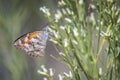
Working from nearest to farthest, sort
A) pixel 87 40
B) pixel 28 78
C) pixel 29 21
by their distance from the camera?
pixel 87 40, pixel 28 78, pixel 29 21

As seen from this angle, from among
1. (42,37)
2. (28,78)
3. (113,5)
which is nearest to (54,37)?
(42,37)

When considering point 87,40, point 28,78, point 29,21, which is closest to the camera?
point 87,40

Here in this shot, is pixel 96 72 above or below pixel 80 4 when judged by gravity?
below

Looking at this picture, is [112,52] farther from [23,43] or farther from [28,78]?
[28,78]

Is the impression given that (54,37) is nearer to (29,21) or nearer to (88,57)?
(88,57)

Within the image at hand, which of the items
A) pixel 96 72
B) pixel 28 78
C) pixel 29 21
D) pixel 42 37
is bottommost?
pixel 96 72

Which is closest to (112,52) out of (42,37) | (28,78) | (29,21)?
(42,37)

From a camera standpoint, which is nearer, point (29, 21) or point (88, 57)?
point (88, 57)
